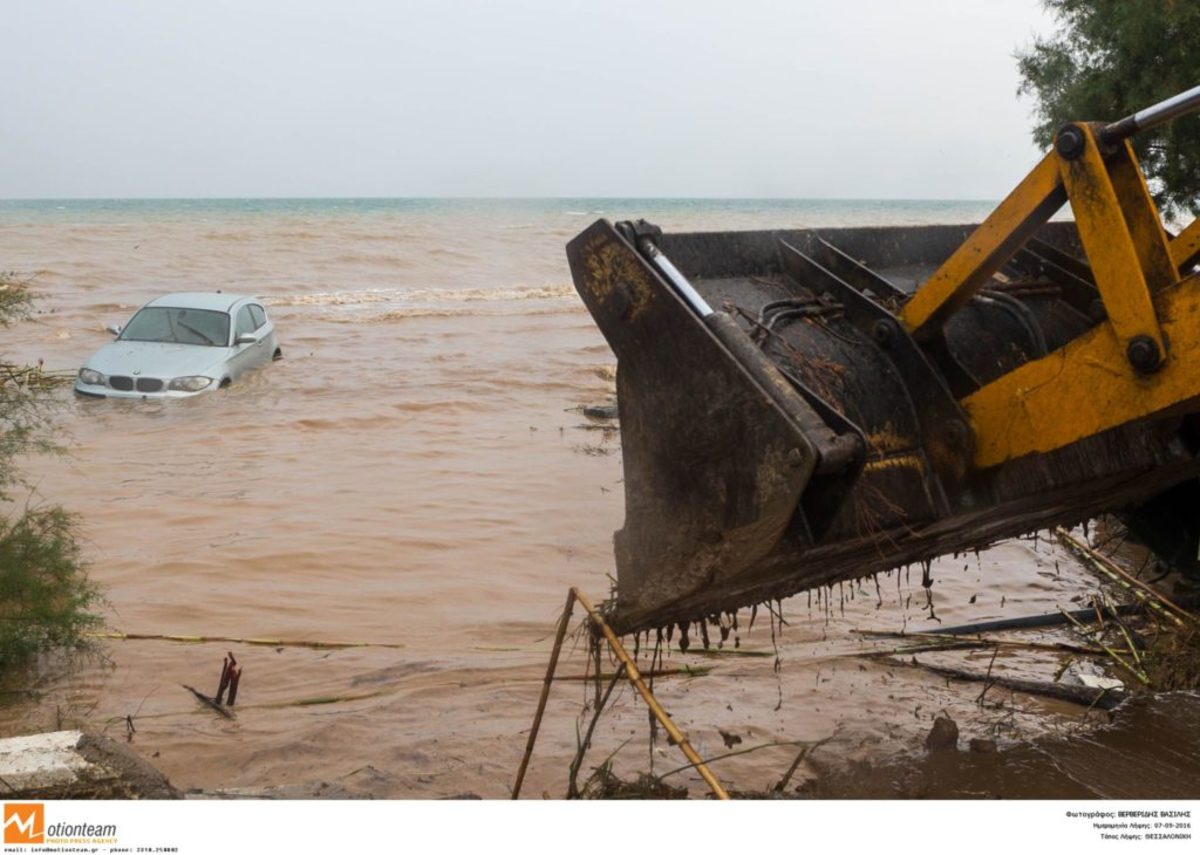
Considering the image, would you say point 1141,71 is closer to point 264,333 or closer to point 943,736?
point 943,736

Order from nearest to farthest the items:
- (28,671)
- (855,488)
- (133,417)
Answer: (855,488) < (28,671) < (133,417)

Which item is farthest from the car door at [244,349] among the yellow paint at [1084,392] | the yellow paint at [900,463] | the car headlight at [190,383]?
the yellow paint at [1084,392]

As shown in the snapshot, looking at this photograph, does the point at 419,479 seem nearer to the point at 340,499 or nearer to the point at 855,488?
the point at 340,499

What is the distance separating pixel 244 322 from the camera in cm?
1503

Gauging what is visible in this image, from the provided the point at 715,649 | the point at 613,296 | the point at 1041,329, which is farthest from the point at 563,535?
the point at 613,296

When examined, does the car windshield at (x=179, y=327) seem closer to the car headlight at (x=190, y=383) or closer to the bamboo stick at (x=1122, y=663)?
the car headlight at (x=190, y=383)

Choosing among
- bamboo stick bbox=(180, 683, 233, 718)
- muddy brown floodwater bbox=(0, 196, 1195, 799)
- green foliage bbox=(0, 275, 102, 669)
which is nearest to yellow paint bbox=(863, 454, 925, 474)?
muddy brown floodwater bbox=(0, 196, 1195, 799)

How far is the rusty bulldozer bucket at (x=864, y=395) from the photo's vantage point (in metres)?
3.25

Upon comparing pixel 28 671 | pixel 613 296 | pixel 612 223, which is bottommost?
pixel 28 671

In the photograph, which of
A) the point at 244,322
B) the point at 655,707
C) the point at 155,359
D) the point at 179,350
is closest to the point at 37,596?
the point at 655,707

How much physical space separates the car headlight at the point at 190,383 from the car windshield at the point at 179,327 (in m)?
0.93

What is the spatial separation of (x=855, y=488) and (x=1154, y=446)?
3.75 feet

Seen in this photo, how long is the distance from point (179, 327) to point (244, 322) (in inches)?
35.6

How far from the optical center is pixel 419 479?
1007 cm
